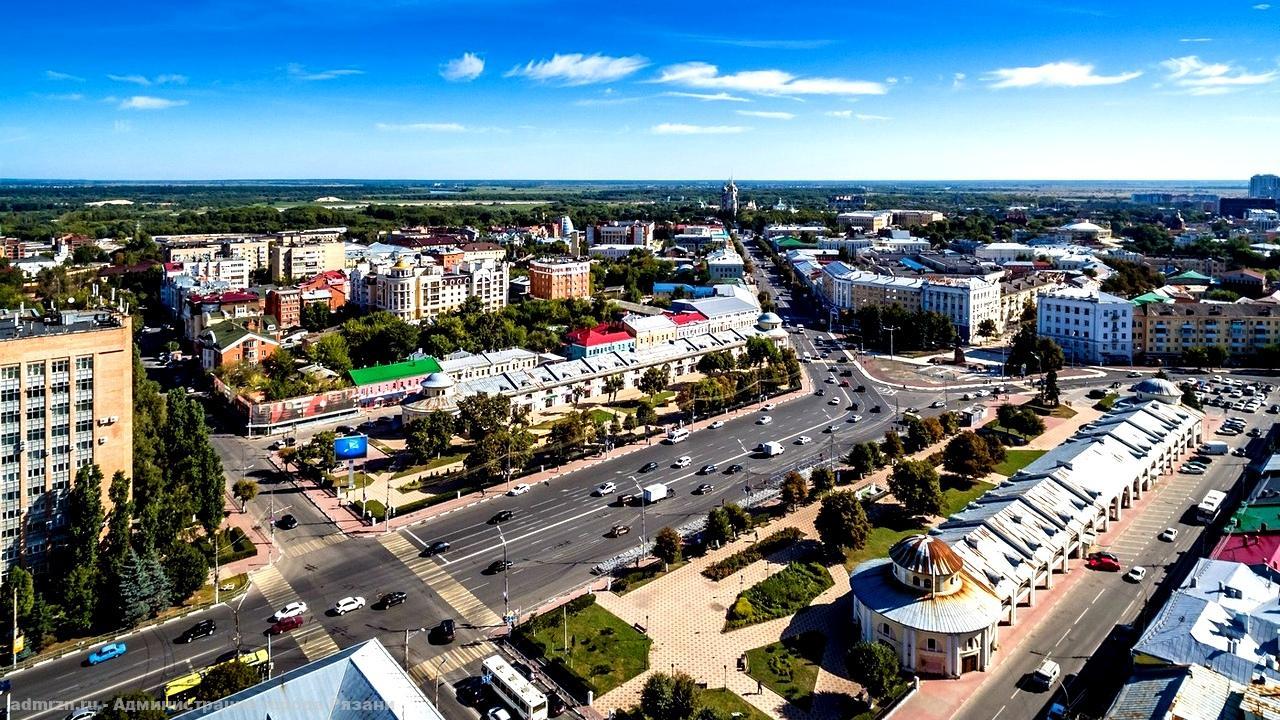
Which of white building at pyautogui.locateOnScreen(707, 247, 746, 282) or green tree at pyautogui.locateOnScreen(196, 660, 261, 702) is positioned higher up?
white building at pyautogui.locateOnScreen(707, 247, 746, 282)

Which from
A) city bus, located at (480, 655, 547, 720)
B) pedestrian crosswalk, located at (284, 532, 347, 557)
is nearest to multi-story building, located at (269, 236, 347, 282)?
pedestrian crosswalk, located at (284, 532, 347, 557)

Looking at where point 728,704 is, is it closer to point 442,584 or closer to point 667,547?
point 667,547

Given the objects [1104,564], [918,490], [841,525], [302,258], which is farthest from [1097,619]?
[302,258]

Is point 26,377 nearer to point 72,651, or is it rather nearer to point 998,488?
point 72,651

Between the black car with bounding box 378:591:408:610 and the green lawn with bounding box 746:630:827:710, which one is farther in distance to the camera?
the black car with bounding box 378:591:408:610

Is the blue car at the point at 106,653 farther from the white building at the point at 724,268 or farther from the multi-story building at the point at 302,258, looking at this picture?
the multi-story building at the point at 302,258

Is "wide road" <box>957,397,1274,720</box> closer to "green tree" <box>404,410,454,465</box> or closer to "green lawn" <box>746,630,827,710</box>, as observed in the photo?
"green lawn" <box>746,630,827,710</box>
